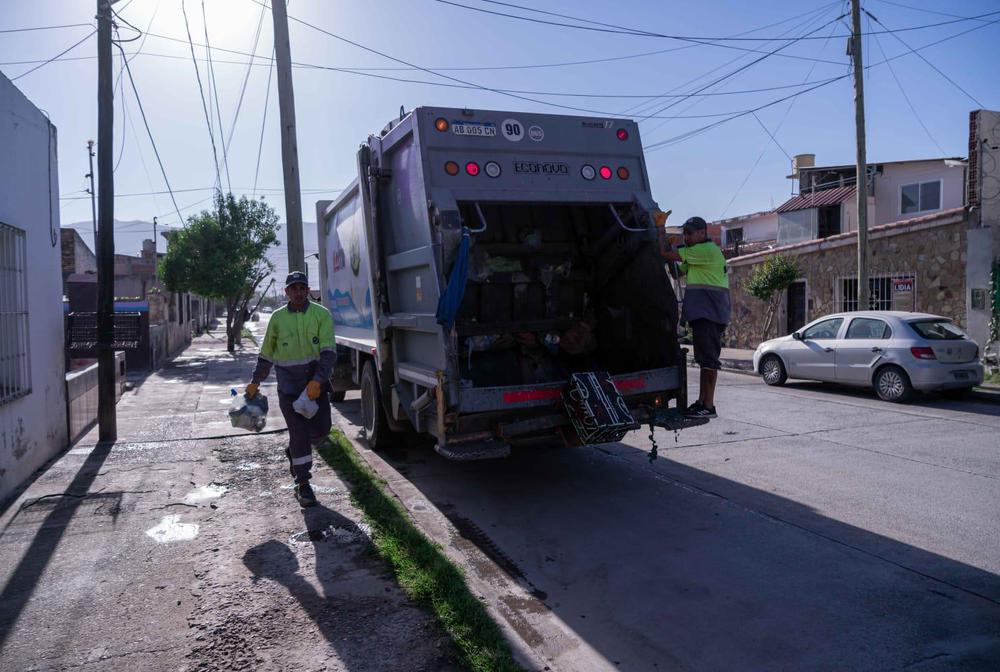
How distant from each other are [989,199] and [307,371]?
14483 mm

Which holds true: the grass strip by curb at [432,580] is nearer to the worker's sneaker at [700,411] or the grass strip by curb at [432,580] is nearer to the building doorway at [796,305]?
the worker's sneaker at [700,411]

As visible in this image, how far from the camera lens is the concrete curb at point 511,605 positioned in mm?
3393

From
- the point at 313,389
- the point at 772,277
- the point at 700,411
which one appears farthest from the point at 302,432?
the point at 772,277

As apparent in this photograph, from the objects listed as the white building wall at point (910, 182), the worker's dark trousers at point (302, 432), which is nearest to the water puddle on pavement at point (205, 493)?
the worker's dark trousers at point (302, 432)

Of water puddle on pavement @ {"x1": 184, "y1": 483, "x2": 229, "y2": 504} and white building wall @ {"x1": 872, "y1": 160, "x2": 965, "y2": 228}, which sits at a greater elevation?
white building wall @ {"x1": 872, "y1": 160, "x2": 965, "y2": 228}

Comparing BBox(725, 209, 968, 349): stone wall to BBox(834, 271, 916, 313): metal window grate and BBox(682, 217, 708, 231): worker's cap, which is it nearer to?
BBox(834, 271, 916, 313): metal window grate

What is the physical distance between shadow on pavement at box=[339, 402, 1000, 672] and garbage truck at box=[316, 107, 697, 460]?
63cm

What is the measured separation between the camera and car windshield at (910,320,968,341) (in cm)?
1084

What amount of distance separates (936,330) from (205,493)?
409 inches

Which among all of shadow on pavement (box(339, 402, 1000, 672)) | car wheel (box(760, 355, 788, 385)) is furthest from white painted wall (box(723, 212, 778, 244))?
shadow on pavement (box(339, 402, 1000, 672))

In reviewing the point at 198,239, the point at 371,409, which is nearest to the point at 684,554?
the point at 371,409

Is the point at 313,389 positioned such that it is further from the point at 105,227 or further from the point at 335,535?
the point at 105,227

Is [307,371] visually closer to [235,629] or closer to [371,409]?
[371,409]

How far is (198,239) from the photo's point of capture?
2302 cm
